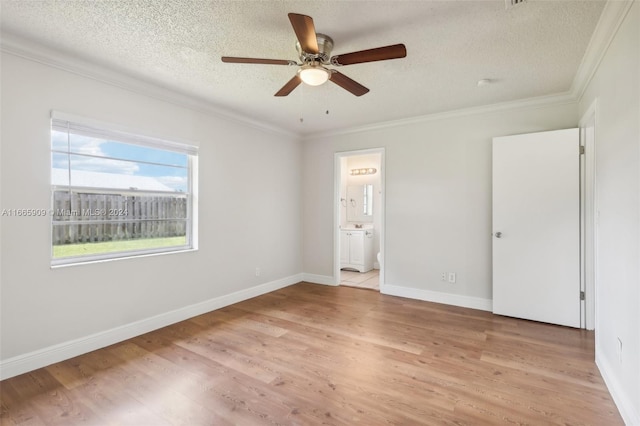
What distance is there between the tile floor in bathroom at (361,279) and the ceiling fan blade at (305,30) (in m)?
3.82

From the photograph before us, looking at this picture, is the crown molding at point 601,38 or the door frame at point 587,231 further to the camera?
the door frame at point 587,231

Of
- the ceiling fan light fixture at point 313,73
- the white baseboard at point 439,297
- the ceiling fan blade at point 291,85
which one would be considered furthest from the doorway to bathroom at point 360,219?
the ceiling fan light fixture at point 313,73

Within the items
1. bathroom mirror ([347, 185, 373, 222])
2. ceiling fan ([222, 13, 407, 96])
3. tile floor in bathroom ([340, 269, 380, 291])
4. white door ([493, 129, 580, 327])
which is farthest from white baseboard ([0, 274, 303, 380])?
white door ([493, 129, 580, 327])

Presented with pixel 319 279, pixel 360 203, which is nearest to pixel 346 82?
pixel 319 279

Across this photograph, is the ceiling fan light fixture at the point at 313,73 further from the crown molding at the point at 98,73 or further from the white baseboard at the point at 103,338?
the white baseboard at the point at 103,338

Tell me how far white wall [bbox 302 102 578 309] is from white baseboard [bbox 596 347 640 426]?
1555mm

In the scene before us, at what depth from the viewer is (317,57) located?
83.4 inches

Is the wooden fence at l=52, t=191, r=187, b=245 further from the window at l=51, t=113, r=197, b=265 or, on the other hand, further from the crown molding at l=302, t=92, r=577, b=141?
the crown molding at l=302, t=92, r=577, b=141

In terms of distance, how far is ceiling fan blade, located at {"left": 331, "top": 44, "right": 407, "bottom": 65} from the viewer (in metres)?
1.87

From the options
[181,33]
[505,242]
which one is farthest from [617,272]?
[181,33]

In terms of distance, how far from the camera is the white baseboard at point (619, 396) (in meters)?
1.70

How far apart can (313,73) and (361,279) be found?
4147mm

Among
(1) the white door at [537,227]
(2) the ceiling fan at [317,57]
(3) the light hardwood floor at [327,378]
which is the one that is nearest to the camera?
(2) the ceiling fan at [317,57]

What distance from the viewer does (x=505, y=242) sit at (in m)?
3.59
